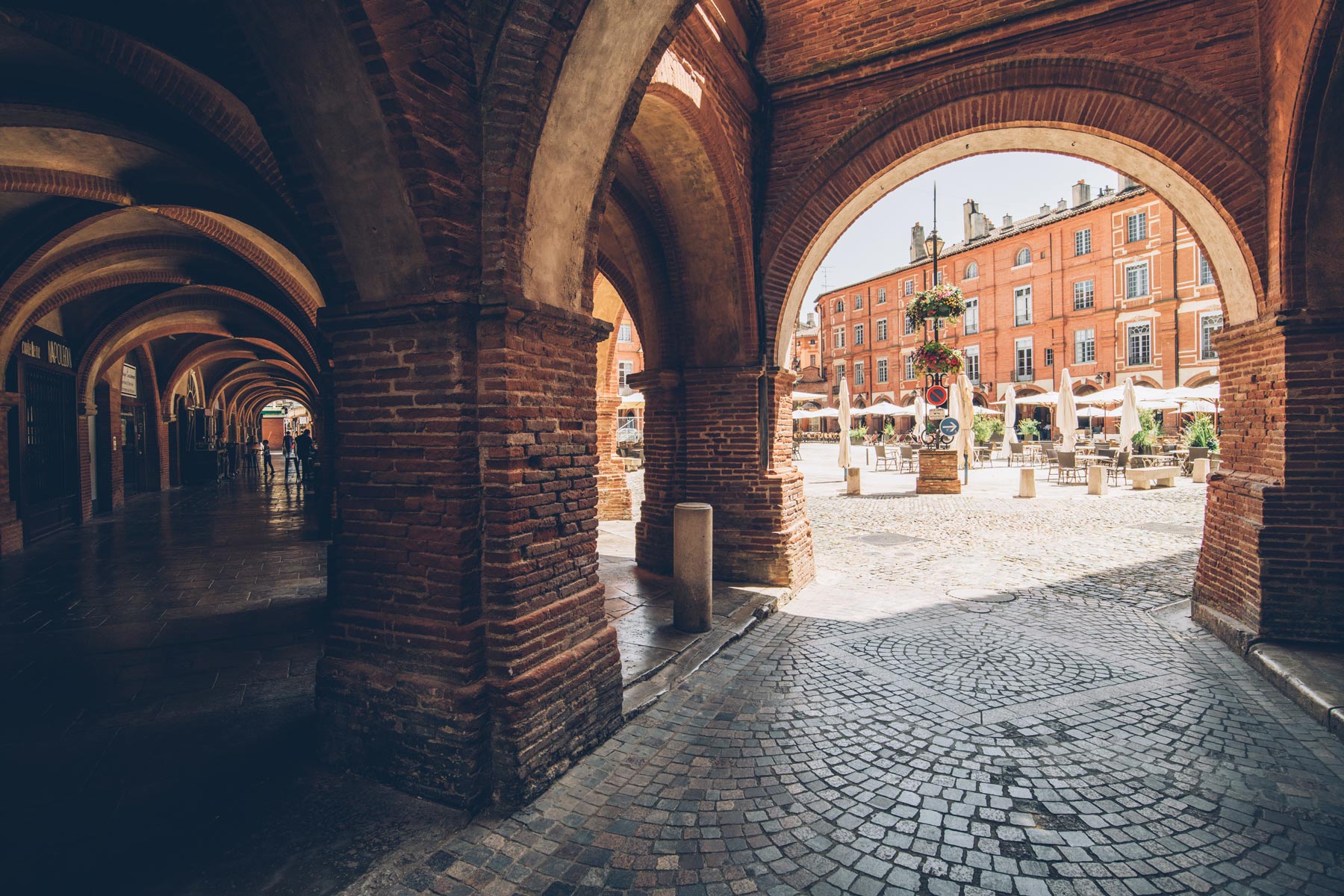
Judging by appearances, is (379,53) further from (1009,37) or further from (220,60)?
(1009,37)

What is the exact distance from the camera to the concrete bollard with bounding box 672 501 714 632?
556 cm

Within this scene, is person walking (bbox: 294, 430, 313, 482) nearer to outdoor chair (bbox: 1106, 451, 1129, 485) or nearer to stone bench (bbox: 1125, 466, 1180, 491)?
stone bench (bbox: 1125, 466, 1180, 491)

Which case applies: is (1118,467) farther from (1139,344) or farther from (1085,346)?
(1085,346)

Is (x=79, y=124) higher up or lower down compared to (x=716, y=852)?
higher up

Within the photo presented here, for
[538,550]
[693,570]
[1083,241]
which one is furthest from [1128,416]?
[1083,241]

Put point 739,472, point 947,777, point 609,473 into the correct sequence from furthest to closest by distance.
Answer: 1. point 609,473
2. point 739,472
3. point 947,777

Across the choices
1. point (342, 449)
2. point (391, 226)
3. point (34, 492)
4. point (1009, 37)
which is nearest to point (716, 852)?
point (342, 449)

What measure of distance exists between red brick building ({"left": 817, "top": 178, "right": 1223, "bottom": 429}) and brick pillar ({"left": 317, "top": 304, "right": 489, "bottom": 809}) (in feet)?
96.7

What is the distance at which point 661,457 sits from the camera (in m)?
7.73

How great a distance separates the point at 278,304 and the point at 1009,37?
10956 mm

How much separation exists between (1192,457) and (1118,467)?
187 cm

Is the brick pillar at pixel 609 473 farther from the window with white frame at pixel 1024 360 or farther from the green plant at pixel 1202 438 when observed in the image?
the window with white frame at pixel 1024 360

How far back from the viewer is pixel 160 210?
292 inches

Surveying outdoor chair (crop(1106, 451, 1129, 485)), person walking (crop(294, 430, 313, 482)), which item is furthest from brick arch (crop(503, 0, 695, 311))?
outdoor chair (crop(1106, 451, 1129, 485))
